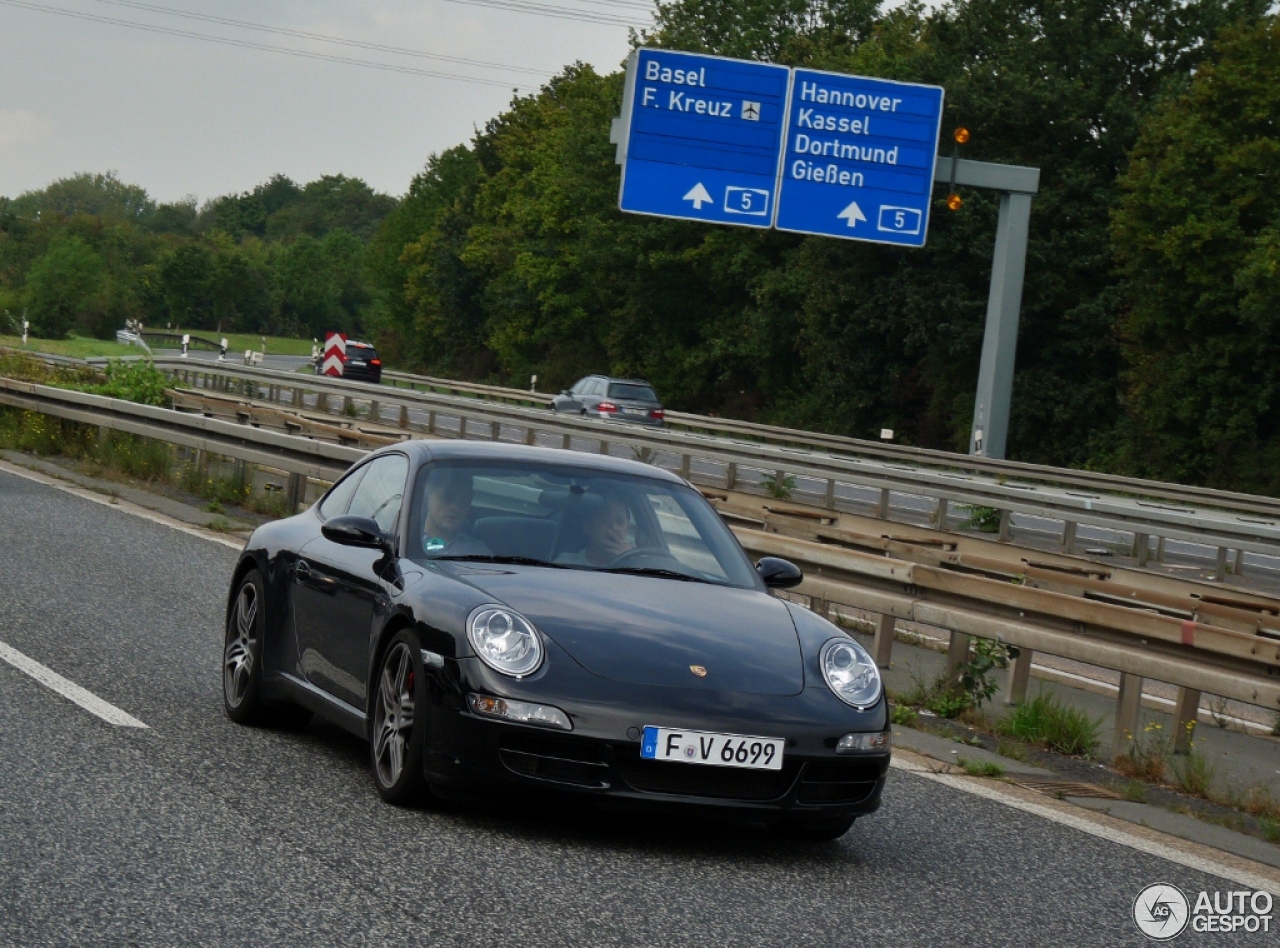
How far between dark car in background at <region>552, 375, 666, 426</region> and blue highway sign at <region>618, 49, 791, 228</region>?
1245 centimetres

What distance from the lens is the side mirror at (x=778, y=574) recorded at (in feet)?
23.2

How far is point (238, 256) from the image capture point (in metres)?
178

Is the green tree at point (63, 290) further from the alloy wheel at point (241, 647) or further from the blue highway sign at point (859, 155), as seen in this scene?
the alloy wheel at point (241, 647)

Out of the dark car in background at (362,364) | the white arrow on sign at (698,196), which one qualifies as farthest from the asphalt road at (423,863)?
the dark car in background at (362,364)

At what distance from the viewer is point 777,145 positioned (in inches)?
1218

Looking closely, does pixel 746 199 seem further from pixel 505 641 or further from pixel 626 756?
pixel 626 756

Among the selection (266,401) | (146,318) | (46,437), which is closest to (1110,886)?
(46,437)

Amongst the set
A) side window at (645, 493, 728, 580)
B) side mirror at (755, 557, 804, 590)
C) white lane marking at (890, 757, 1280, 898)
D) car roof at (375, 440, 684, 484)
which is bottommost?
white lane marking at (890, 757, 1280, 898)

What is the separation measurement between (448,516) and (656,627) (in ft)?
3.67

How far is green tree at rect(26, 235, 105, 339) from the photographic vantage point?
125375mm

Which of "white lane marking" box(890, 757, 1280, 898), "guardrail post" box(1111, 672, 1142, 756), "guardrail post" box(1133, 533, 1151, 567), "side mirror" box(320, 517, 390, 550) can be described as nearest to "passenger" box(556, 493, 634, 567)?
"side mirror" box(320, 517, 390, 550)

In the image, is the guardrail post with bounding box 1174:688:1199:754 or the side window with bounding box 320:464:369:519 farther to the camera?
the guardrail post with bounding box 1174:688:1199:754

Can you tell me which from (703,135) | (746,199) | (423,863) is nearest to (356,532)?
(423,863)

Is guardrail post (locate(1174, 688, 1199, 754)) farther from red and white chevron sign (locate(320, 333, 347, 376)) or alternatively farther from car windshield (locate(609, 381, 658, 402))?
car windshield (locate(609, 381, 658, 402))
